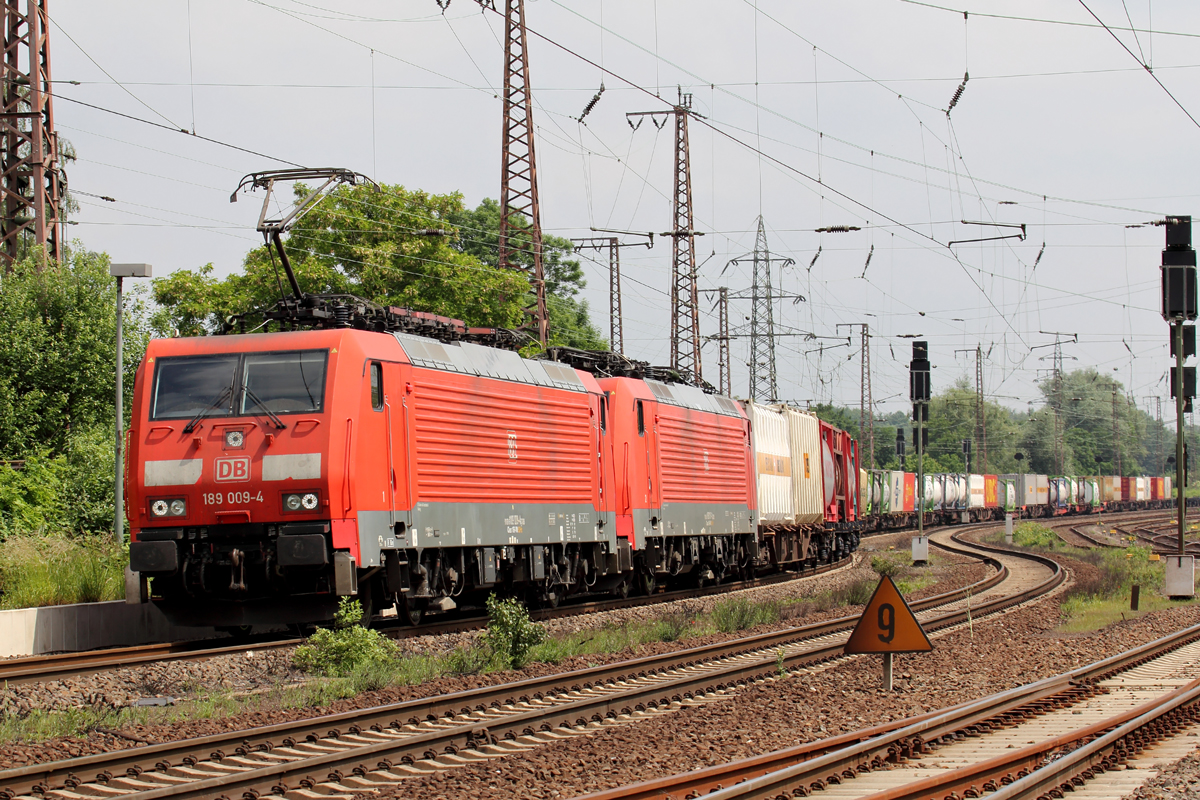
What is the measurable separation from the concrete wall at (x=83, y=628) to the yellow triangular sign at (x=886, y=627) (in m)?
9.35

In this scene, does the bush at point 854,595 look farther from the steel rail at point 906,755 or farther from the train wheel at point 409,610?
the steel rail at point 906,755

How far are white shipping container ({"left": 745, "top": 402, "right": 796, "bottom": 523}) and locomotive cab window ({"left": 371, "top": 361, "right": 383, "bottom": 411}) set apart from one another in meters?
15.2

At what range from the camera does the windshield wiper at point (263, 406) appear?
14.5 meters

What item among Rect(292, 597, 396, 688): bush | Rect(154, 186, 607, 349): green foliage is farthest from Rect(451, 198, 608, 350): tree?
Rect(292, 597, 396, 688): bush

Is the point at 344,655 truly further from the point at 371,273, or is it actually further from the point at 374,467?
the point at 371,273

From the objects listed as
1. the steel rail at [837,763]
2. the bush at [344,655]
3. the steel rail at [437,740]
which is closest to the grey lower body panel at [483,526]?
the bush at [344,655]

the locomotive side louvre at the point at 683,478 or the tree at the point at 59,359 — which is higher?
the tree at the point at 59,359

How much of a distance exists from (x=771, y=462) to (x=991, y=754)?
21.7 m

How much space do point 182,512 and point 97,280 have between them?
14.1 meters

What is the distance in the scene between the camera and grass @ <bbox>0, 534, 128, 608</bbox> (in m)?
16.6

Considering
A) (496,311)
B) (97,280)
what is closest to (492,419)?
(97,280)

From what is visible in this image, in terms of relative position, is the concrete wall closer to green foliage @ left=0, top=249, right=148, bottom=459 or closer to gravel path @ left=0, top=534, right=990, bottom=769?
gravel path @ left=0, top=534, right=990, bottom=769

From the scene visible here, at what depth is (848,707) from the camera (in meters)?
11.4

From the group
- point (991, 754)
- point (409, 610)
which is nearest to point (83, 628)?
point (409, 610)
